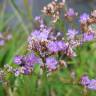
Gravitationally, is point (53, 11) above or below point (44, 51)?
above

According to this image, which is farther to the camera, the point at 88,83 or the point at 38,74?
the point at 38,74

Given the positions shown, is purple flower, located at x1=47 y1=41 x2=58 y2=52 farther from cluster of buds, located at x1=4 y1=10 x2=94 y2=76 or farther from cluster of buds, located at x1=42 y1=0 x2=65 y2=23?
cluster of buds, located at x1=42 y1=0 x2=65 y2=23

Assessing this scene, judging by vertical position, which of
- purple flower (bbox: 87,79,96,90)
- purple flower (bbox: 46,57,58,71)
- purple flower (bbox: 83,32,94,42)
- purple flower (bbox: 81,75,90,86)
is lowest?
purple flower (bbox: 87,79,96,90)

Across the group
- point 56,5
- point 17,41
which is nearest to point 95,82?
point 56,5

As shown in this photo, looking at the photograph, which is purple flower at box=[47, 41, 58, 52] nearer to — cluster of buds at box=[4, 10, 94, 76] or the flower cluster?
cluster of buds at box=[4, 10, 94, 76]

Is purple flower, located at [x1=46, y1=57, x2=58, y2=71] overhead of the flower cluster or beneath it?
overhead

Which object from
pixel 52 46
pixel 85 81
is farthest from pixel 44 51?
pixel 85 81

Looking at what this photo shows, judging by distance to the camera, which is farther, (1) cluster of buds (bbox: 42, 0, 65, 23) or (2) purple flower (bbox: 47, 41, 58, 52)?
(1) cluster of buds (bbox: 42, 0, 65, 23)

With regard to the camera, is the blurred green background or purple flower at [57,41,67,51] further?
the blurred green background

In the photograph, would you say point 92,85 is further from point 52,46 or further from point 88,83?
point 52,46

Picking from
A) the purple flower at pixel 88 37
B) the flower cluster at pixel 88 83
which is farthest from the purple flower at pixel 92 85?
the purple flower at pixel 88 37

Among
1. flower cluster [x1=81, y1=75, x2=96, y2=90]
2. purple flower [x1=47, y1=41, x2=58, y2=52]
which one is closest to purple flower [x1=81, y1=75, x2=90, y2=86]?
flower cluster [x1=81, y1=75, x2=96, y2=90]

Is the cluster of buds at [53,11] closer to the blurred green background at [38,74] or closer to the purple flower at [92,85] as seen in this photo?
the blurred green background at [38,74]
